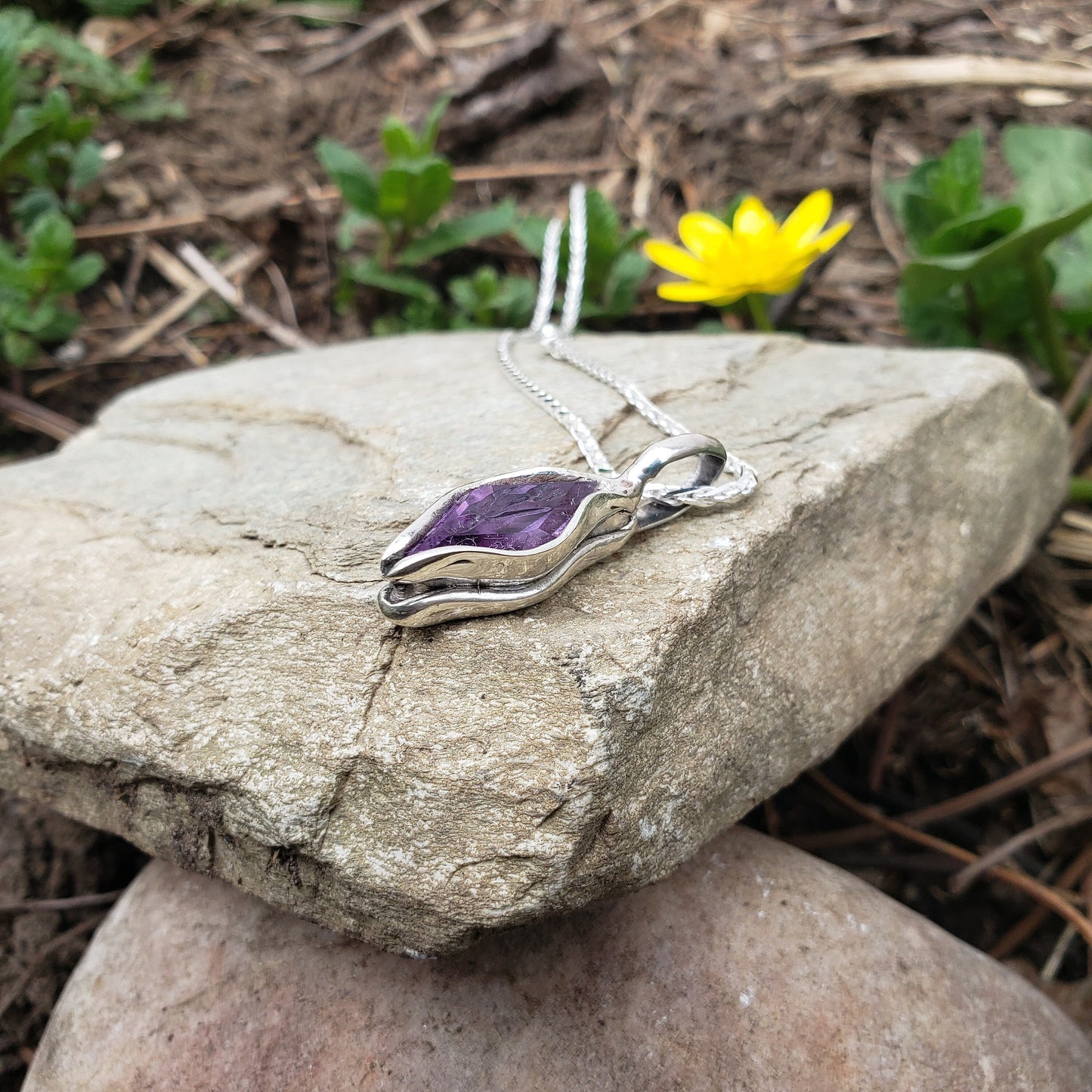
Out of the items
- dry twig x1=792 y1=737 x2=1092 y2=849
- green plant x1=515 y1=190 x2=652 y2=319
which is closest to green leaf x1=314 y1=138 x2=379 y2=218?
green plant x1=515 y1=190 x2=652 y2=319

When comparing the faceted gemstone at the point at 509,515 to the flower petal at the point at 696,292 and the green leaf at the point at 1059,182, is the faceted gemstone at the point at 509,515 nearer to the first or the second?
the flower petal at the point at 696,292

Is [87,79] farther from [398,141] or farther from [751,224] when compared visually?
[751,224]

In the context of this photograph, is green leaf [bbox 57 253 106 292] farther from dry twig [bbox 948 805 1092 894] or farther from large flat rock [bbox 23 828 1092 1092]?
dry twig [bbox 948 805 1092 894]

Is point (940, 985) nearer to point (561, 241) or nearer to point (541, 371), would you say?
point (541, 371)

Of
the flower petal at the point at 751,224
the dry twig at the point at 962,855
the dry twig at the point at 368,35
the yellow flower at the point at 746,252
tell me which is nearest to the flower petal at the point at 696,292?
the yellow flower at the point at 746,252

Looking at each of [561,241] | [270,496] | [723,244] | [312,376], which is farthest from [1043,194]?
[270,496]

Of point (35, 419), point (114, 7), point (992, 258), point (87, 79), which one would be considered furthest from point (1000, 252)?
point (114, 7)
